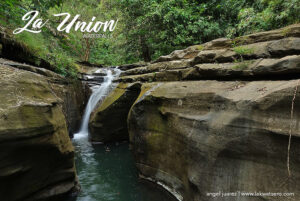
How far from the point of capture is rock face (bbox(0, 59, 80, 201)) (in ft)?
9.75

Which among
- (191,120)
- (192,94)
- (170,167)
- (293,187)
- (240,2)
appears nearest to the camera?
(293,187)

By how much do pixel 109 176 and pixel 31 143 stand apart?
11.5 ft

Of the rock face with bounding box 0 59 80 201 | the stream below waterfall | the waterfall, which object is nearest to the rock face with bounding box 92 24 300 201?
the stream below waterfall

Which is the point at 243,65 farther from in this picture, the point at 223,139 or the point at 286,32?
the point at 223,139

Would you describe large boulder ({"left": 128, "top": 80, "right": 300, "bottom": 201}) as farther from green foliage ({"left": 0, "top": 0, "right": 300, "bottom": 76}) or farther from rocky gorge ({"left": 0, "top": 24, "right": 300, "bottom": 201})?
green foliage ({"left": 0, "top": 0, "right": 300, "bottom": 76})

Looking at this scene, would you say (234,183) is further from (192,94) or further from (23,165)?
(23,165)

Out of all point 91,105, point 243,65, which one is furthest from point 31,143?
point 91,105

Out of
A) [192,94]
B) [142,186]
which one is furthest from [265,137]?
[142,186]

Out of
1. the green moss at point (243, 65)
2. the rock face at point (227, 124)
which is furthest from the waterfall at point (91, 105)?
the green moss at point (243, 65)

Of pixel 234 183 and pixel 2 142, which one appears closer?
pixel 2 142

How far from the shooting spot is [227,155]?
3.33m

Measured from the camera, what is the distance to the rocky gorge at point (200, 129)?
113 inches

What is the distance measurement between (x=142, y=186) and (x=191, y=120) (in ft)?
A: 8.96

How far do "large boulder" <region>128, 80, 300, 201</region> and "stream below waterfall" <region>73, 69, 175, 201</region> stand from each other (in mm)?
487
